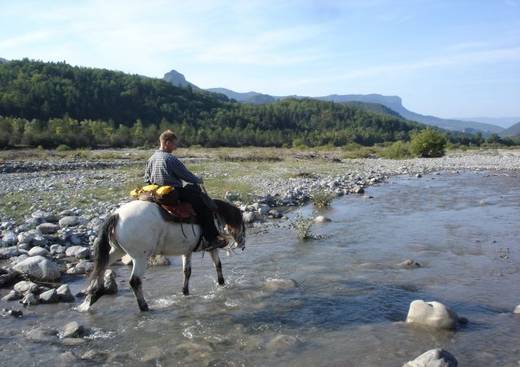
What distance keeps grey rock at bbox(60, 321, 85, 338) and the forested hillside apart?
5654cm

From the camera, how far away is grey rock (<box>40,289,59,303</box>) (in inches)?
322

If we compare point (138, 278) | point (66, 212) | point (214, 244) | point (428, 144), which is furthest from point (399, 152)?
point (138, 278)

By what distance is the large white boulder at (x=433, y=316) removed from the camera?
697 cm

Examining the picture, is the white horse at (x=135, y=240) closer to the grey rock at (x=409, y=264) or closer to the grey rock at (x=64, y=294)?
the grey rock at (x=64, y=294)

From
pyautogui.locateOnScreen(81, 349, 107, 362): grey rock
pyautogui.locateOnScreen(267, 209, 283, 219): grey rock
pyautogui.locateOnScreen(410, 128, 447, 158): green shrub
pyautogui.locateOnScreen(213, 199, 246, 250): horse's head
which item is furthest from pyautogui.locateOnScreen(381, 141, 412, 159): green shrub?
pyautogui.locateOnScreen(81, 349, 107, 362): grey rock

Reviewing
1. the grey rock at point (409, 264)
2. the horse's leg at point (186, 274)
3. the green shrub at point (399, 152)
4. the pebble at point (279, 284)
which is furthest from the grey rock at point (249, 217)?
the green shrub at point (399, 152)

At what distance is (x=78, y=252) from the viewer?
36.3ft

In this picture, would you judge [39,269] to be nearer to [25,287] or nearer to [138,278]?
[25,287]

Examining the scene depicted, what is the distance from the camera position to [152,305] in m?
8.25

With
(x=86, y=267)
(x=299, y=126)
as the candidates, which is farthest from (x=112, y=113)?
(x=86, y=267)

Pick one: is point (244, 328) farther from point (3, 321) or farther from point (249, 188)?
point (249, 188)

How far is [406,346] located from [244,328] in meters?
2.41

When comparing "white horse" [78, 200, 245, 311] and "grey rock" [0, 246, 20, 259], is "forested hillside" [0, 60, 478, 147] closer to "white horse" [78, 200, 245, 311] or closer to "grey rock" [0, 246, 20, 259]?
"grey rock" [0, 246, 20, 259]

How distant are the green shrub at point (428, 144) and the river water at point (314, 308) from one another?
4122 cm
